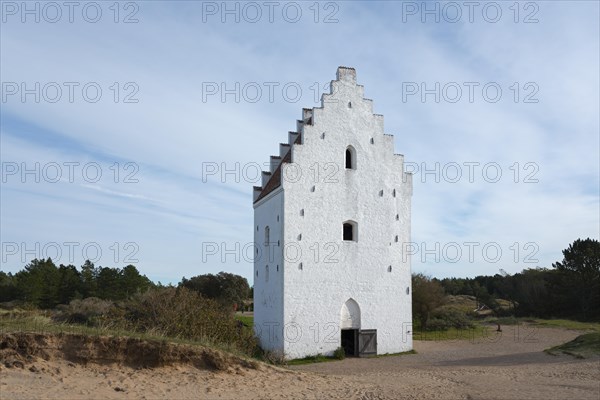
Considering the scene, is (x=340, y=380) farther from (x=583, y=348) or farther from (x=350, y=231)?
(x=583, y=348)

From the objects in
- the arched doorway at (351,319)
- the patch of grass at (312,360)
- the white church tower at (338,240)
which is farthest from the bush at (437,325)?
the patch of grass at (312,360)

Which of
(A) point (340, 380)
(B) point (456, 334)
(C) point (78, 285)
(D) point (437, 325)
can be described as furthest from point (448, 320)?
(C) point (78, 285)

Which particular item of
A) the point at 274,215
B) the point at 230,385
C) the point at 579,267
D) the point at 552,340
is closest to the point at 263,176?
the point at 274,215

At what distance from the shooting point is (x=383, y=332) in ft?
80.6

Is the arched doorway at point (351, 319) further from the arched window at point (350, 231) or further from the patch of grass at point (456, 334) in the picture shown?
the patch of grass at point (456, 334)

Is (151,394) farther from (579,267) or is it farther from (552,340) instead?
(579,267)

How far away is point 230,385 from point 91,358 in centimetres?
340

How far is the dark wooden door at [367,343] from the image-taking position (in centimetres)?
2395

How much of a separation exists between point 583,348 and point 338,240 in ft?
35.7

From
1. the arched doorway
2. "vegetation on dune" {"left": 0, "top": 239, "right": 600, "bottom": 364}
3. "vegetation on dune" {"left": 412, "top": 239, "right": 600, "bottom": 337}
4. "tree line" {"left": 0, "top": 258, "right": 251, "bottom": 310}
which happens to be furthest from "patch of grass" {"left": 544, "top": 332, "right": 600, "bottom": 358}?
"tree line" {"left": 0, "top": 258, "right": 251, "bottom": 310}

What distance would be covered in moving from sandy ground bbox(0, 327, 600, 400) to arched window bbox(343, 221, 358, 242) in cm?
547

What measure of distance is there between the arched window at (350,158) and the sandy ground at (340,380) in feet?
28.8

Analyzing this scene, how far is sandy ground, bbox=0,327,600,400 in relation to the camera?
11.6 meters

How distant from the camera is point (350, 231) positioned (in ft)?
82.1
